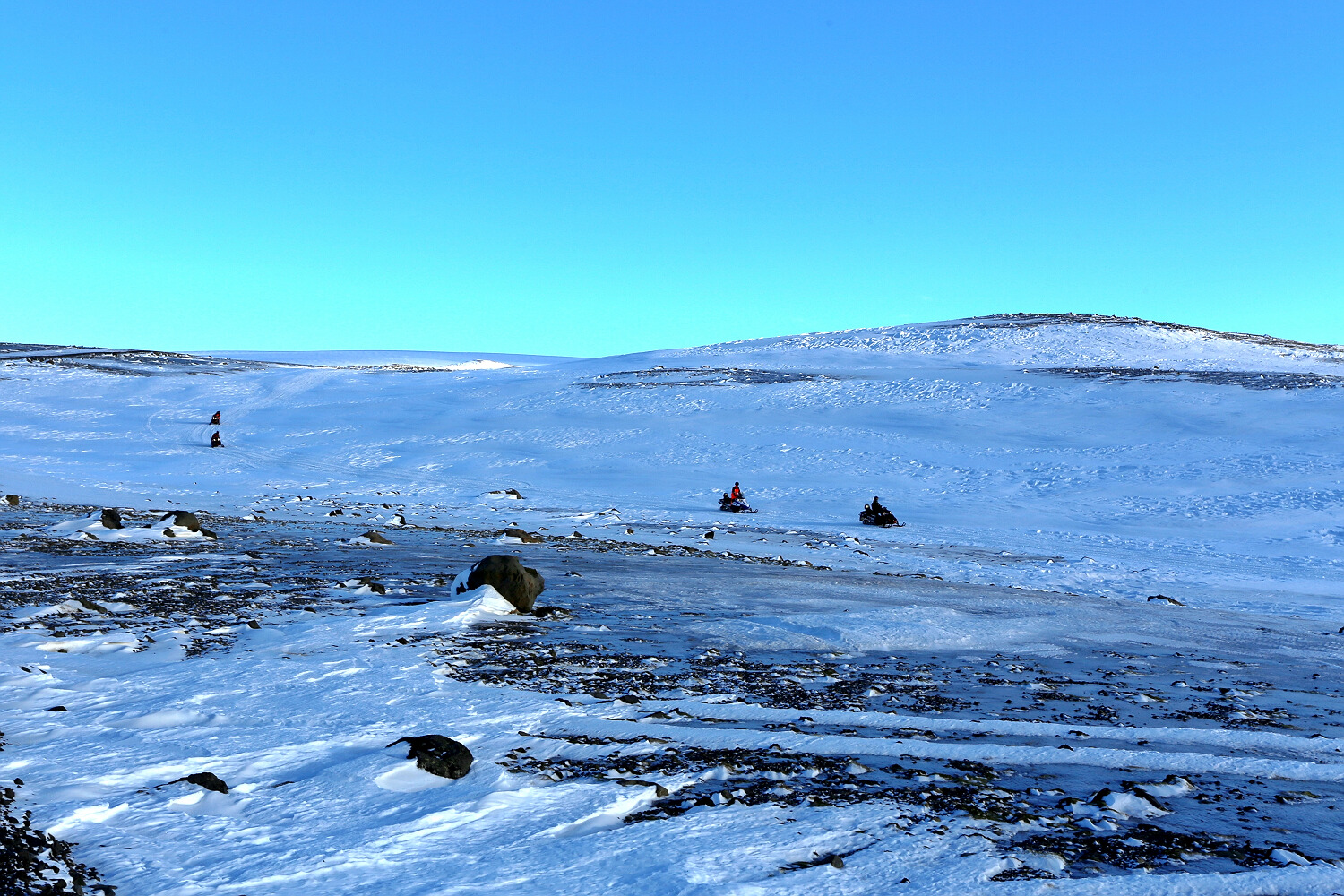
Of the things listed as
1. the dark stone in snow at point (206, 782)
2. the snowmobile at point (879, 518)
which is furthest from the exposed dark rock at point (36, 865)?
the snowmobile at point (879, 518)

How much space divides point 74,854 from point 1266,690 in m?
8.59

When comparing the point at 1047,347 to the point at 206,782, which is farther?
the point at 1047,347

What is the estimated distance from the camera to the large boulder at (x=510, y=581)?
417 inches

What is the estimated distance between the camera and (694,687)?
7375 millimetres

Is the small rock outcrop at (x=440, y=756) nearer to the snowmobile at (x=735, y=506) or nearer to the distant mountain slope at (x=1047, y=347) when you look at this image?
the snowmobile at (x=735, y=506)

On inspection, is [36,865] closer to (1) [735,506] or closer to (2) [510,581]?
(2) [510,581]

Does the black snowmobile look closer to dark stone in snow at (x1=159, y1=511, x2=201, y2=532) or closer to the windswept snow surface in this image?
the windswept snow surface

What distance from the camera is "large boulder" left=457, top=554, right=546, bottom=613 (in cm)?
1059

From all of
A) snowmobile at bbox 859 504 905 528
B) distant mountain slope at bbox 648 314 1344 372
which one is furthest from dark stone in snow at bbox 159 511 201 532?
distant mountain slope at bbox 648 314 1344 372

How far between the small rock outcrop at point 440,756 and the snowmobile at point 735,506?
20124mm

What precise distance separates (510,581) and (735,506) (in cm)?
1530

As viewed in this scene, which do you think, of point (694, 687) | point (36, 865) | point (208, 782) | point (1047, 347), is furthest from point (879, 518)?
point (1047, 347)

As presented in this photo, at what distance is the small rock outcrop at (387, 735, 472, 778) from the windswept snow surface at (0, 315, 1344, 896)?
9 cm

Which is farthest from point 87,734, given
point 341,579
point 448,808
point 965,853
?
point 341,579
